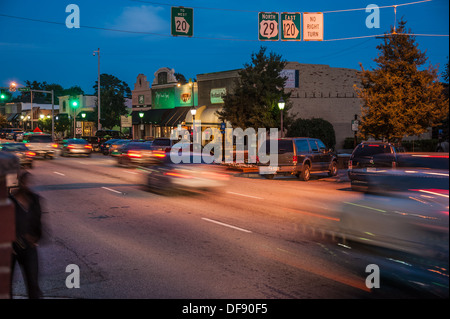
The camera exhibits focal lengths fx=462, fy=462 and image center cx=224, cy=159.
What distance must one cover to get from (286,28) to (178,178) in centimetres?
862

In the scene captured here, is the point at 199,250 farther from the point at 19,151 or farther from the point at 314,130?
the point at 314,130

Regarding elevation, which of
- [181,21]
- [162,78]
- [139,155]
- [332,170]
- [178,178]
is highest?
[162,78]

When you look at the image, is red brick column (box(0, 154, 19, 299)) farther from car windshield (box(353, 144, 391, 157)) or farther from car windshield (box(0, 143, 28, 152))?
car windshield (box(0, 143, 28, 152))

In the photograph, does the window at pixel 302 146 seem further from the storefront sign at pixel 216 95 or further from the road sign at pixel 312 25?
the storefront sign at pixel 216 95

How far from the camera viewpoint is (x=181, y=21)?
2100 centimetres

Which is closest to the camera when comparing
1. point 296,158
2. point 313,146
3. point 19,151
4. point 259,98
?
point 296,158

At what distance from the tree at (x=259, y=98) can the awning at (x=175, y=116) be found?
58.9 ft

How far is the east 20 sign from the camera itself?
20734 mm

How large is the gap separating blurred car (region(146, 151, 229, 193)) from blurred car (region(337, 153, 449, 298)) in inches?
435

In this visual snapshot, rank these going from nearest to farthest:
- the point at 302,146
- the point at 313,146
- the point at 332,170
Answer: the point at 302,146 < the point at 313,146 < the point at 332,170

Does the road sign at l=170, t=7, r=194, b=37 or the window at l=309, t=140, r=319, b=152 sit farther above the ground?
the road sign at l=170, t=7, r=194, b=37

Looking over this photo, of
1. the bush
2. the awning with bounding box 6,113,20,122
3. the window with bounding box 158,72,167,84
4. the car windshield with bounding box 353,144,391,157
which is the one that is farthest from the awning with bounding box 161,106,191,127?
the awning with bounding box 6,113,20,122

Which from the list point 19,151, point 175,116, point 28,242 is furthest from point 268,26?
point 175,116
